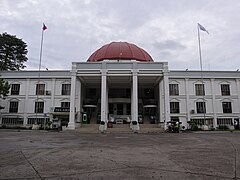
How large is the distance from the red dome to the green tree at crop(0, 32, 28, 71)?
20.9m

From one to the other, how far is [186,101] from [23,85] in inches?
1118

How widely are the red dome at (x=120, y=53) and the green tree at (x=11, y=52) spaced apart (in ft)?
68.6

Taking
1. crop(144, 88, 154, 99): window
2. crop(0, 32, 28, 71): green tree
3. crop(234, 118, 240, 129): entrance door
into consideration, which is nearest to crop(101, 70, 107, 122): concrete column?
crop(144, 88, 154, 99): window

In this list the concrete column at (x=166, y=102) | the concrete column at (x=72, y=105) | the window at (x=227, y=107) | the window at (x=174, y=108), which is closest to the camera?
the concrete column at (x=166, y=102)

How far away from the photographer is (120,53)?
35.3 meters

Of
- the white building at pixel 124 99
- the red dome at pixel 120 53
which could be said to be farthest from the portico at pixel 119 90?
the red dome at pixel 120 53

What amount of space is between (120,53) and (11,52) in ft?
89.8

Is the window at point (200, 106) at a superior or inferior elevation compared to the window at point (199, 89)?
inferior

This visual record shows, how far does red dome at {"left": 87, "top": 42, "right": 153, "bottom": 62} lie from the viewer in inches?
1381

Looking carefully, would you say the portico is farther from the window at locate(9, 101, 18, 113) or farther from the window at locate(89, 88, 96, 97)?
the window at locate(9, 101, 18, 113)

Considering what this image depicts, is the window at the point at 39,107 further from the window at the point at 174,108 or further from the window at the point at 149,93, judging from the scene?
the window at the point at 174,108

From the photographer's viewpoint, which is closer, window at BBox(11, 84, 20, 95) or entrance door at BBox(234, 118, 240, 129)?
entrance door at BBox(234, 118, 240, 129)

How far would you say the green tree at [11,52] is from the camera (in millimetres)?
45188

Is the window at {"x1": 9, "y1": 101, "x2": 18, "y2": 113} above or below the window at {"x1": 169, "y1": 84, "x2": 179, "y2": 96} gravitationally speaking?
below
